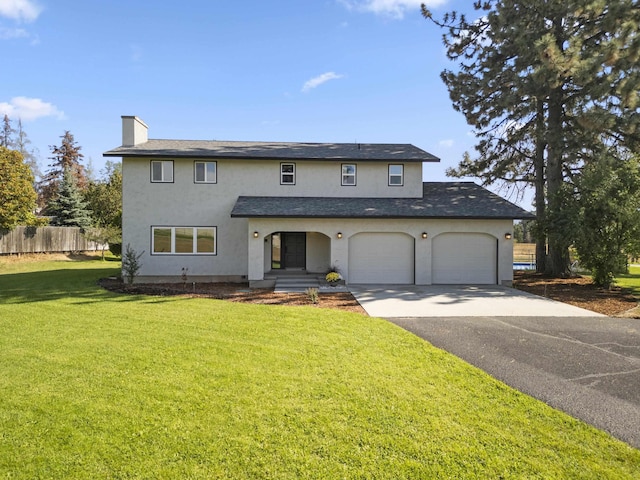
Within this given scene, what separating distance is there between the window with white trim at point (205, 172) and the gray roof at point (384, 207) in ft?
5.39

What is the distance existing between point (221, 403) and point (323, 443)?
60.3 inches

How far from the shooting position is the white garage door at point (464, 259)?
639 inches

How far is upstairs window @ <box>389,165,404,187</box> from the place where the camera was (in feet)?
57.2

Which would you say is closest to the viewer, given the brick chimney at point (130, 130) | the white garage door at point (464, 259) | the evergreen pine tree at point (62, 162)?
the white garage door at point (464, 259)

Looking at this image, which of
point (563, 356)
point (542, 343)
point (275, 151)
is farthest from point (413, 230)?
point (563, 356)

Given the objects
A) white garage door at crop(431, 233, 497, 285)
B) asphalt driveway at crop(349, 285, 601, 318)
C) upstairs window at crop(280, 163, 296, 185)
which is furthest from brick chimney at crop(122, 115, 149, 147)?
white garage door at crop(431, 233, 497, 285)

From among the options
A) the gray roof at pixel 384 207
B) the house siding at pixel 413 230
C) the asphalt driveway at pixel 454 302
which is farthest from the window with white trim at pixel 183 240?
the asphalt driveway at pixel 454 302

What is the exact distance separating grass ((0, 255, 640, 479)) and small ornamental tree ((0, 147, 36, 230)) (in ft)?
74.9

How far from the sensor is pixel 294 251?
701 inches

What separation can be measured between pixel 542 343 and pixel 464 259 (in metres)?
8.80

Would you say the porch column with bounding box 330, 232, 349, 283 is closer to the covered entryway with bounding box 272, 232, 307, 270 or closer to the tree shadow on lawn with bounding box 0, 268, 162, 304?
the covered entryway with bounding box 272, 232, 307, 270

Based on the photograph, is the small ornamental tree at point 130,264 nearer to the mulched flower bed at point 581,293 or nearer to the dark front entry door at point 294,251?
the dark front entry door at point 294,251

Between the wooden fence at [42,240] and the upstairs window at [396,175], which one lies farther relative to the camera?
the wooden fence at [42,240]

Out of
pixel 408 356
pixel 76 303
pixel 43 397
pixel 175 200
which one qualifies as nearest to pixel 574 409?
pixel 408 356
